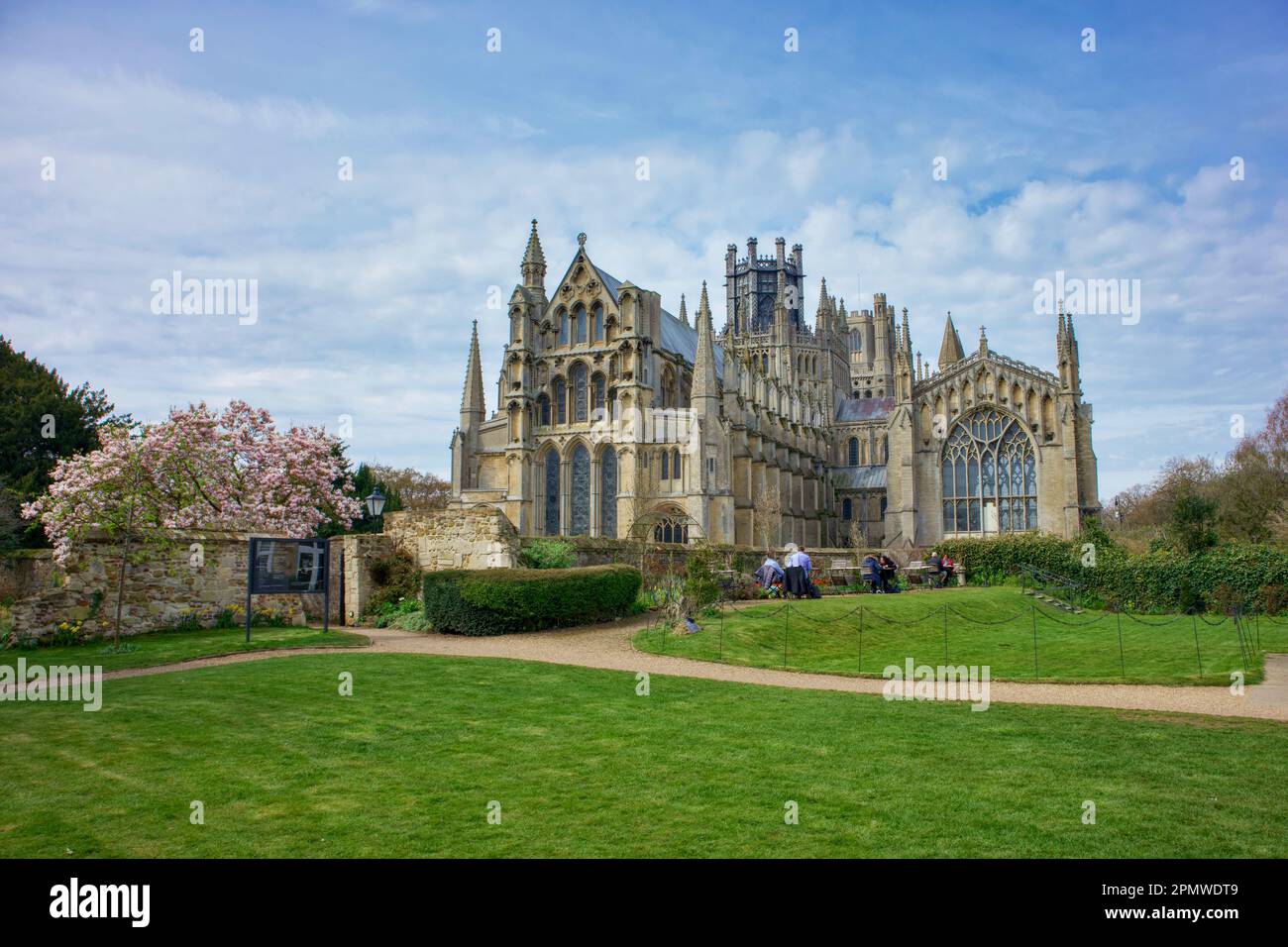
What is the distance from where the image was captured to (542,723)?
9.02 m

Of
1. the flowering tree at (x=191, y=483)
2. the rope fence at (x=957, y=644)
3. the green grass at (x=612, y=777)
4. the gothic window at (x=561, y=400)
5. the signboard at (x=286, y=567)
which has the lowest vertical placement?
the rope fence at (x=957, y=644)

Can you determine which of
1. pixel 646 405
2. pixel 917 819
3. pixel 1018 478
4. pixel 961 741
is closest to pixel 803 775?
pixel 917 819

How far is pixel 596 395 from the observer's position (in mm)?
47969

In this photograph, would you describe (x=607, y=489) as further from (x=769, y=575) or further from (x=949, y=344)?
(x=949, y=344)

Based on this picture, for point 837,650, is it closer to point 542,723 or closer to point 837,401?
point 542,723

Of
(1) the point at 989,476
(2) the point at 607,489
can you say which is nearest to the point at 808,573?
(2) the point at 607,489

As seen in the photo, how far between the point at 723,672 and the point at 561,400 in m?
36.6

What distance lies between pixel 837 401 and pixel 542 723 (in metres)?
78.4

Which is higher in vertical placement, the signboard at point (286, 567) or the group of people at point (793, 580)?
the signboard at point (286, 567)

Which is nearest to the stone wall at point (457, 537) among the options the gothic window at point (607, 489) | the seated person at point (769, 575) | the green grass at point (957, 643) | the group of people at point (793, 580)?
the green grass at point (957, 643)

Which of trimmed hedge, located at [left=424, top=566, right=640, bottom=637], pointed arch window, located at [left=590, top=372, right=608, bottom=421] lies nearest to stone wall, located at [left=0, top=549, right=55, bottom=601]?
trimmed hedge, located at [left=424, top=566, right=640, bottom=637]

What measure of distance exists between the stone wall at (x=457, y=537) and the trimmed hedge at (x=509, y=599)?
192 centimetres

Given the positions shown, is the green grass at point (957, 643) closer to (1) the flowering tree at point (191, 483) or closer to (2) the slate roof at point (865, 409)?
(1) the flowering tree at point (191, 483)

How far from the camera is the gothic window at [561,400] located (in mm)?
48812
